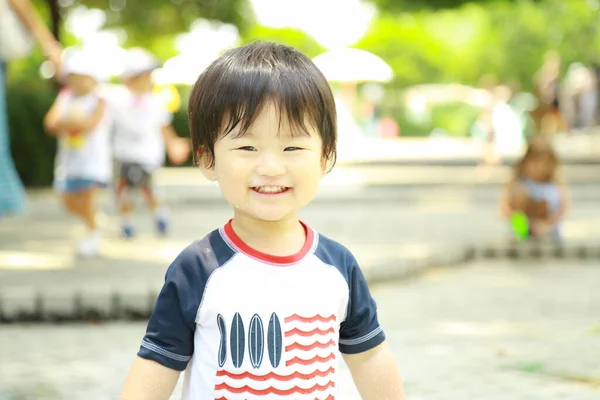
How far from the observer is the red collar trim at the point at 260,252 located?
8.29 feet

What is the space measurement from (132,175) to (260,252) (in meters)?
7.80

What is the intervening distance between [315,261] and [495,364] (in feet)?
10.4

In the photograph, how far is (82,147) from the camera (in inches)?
350

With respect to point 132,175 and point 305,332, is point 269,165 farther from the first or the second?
point 132,175

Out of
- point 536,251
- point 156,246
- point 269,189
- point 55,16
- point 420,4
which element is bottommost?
point 536,251

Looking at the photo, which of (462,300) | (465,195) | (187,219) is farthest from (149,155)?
(465,195)

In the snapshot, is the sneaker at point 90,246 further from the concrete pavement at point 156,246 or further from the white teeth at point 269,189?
the white teeth at point 269,189

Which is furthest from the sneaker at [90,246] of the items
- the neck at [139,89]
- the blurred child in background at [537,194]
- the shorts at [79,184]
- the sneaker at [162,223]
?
the blurred child in background at [537,194]

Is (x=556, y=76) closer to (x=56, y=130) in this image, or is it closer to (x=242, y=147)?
(x=56, y=130)

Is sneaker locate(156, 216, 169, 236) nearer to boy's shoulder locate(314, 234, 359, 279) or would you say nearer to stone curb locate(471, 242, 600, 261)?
stone curb locate(471, 242, 600, 261)

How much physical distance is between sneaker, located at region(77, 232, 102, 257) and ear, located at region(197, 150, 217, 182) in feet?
21.1

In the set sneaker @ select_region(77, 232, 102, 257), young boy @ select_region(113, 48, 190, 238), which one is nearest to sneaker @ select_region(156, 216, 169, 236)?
young boy @ select_region(113, 48, 190, 238)

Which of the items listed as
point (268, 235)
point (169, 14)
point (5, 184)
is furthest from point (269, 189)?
point (169, 14)

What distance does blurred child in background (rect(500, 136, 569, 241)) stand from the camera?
32.6 ft
